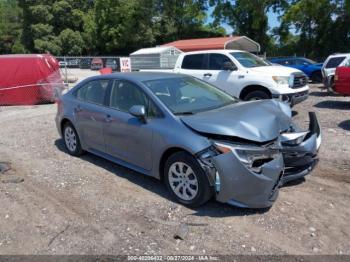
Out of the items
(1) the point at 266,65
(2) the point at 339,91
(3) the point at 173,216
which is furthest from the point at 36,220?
(2) the point at 339,91

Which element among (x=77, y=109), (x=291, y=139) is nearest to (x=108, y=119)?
(x=77, y=109)

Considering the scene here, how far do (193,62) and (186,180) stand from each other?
7.53 metres

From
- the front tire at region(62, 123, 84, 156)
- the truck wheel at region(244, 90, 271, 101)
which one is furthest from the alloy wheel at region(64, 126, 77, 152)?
the truck wheel at region(244, 90, 271, 101)

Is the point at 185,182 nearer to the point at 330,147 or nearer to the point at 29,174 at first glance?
the point at 29,174

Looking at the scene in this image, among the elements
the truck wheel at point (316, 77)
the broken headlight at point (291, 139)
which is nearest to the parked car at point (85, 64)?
the truck wheel at point (316, 77)

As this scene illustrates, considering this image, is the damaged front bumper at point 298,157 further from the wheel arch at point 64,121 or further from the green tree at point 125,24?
the green tree at point 125,24

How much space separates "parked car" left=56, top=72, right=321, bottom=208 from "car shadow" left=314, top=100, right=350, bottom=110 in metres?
6.91

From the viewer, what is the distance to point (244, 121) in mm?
4664

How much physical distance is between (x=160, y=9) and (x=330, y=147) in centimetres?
4916

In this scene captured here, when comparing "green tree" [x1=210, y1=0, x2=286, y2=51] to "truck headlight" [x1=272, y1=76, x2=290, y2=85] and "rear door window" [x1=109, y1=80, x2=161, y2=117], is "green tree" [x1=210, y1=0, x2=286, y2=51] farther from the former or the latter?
"rear door window" [x1=109, y1=80, x2=161, y2=117]

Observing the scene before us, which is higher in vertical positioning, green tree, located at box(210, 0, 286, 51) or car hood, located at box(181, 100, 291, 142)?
green tree, located at box(210, 0, 286, 51)

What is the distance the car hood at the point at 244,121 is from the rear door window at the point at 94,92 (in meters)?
1.84

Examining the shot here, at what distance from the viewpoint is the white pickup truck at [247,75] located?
32.5 ft

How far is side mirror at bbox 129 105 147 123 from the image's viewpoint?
510 cm
